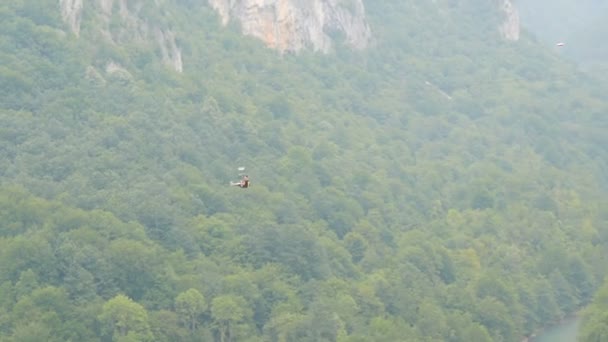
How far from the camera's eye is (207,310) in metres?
112

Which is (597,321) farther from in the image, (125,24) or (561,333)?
(125,24)

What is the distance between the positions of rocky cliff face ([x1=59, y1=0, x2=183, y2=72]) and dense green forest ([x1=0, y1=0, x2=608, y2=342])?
89cm

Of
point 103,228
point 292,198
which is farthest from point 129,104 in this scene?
point 103,228

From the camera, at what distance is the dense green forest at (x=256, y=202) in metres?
111

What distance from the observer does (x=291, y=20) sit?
589 feet

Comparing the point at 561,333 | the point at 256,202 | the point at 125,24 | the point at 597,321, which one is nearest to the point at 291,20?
the point at 125,24

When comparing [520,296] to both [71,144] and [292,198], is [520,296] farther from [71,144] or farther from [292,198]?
[71,144]

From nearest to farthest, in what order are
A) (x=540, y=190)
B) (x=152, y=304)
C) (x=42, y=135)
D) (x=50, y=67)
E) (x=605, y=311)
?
(x=152, y=304) < (x=605, y=311) < (x=42, y=135) < (x=50, y=67) < (x=540, y=190)

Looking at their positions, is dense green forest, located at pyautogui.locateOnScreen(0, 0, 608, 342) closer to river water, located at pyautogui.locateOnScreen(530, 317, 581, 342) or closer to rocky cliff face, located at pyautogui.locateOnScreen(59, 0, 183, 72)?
rocky cliff face, located at pyautogui.locateOnScreen(59, 0, 183, 72)

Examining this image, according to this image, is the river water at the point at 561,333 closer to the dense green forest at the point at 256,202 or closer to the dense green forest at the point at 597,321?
the dense green forest at the point at 256,202

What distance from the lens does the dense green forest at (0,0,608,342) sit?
111438 mm

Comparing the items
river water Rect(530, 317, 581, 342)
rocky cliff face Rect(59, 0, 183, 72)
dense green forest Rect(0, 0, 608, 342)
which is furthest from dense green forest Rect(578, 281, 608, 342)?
rocky cliff face Rect(59, 0, 183, 72)

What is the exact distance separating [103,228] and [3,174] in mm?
11203

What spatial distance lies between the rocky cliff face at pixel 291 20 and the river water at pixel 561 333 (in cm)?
5510
